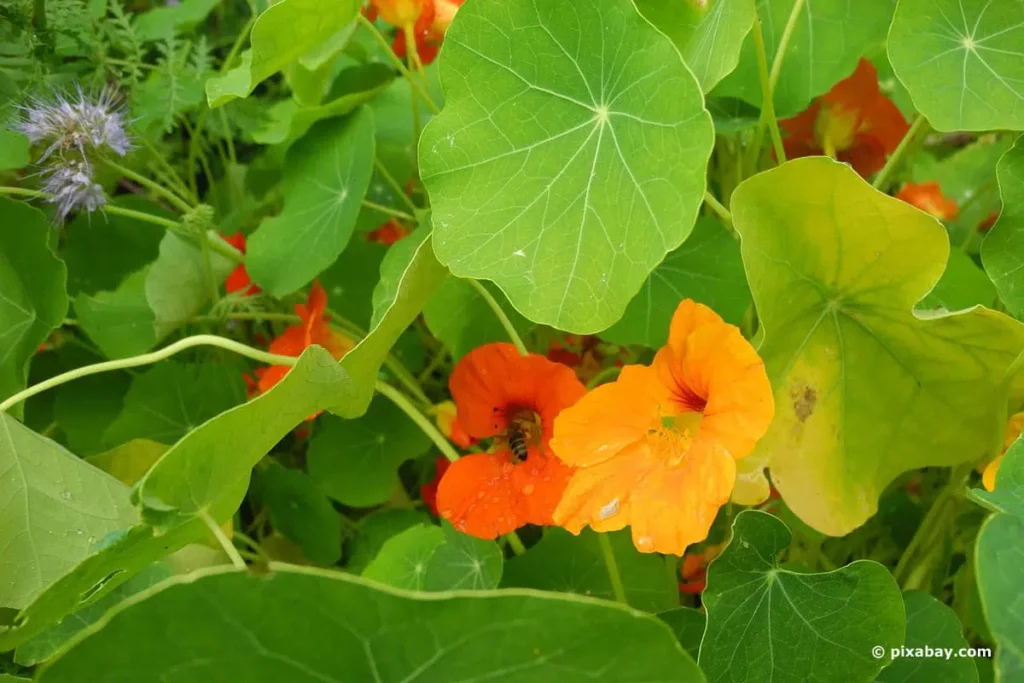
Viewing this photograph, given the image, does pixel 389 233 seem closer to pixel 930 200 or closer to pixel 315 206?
pixel 315 206

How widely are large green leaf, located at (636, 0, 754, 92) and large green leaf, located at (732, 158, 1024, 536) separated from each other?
4.4 inches

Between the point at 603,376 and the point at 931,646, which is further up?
the point at 603,376

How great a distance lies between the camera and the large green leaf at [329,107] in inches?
38.2

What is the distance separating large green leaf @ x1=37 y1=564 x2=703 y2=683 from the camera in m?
0.43

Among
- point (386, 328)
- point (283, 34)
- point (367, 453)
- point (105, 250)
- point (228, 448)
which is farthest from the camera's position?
point (105, 250)

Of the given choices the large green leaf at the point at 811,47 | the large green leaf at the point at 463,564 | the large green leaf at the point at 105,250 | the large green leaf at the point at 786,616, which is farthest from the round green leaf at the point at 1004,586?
the large green leaf at the point at 105,250

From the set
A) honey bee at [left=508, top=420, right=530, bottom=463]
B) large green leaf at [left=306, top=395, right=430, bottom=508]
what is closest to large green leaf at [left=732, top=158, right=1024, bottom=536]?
honey bee at [left=508, top=420, right=530, bottom=463]

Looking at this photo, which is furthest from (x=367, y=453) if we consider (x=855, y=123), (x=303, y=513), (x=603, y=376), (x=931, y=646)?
(x=855, y=123)

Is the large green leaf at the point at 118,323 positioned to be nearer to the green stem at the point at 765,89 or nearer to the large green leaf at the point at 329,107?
the large green leaf at the point at 329,107

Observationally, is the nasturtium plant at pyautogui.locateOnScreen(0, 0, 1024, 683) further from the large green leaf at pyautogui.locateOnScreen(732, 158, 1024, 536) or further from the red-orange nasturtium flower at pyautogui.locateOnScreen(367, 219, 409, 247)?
the red-orange nasturtium flower at pyautogui.locateOnScreen(367, 219, 409, 247)

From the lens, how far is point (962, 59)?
741 millimetres

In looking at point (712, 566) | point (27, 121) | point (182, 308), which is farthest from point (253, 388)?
point (712, 566)

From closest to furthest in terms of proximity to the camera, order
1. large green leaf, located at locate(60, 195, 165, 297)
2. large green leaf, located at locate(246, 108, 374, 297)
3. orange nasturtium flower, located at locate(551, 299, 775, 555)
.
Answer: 1. orange nasturtium flower, located at locate(551, 299, 775, 555)
2. large green leaf, located at locate(246, 108, 374, 297)
3. large green leaf, located at locate(60, 195, 165, 297)

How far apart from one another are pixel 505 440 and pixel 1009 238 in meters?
0.50
